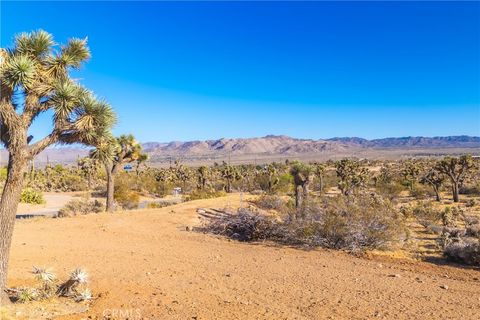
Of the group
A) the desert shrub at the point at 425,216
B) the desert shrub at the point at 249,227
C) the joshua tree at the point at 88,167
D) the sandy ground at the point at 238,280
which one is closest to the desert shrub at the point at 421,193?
the desert shrub at the point at 425,216

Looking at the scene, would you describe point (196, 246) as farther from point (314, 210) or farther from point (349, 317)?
point (349, 317)

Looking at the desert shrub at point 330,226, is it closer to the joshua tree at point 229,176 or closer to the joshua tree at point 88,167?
the joshua tree at point 229,176

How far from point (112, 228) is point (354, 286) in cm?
1152

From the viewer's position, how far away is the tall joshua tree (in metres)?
7.68

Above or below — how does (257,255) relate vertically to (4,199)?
below

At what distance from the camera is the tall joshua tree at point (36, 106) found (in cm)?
768

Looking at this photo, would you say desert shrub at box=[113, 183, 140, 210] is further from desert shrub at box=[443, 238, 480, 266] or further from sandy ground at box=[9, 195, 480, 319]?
desert shrub at box=[443, 238, 480, 266]

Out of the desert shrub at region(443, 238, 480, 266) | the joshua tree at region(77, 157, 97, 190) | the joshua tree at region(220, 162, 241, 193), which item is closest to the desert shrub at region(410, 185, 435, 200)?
the joshua tree at region(220, 162, 241, 193)

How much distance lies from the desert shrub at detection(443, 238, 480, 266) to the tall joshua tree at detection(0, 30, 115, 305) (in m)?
9.66

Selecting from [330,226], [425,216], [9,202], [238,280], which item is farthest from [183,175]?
[9,202]

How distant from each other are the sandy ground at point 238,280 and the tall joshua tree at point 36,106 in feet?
8.95

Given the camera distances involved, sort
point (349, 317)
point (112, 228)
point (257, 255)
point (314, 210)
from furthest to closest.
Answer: point (112, 228), point (314, 210), point (257, 255), point (349, 317)

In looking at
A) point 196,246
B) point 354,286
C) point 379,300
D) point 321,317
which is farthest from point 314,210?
point 321,317

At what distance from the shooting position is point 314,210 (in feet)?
49.0
